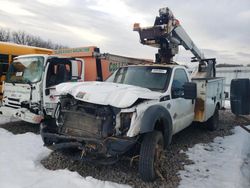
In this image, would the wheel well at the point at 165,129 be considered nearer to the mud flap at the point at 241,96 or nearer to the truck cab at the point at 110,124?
the truck cab at the point at 110,124

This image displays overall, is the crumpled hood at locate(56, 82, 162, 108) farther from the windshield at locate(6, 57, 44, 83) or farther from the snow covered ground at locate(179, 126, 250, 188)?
the windshield at locate(6, 57, 44, 83)

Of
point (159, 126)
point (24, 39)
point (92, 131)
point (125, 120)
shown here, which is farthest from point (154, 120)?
point (24, 39)

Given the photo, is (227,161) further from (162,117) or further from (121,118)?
(121,118)

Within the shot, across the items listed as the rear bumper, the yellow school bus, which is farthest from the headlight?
the yellow school bus

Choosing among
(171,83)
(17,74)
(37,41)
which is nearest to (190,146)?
(171,83)

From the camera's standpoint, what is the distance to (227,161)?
557 cm

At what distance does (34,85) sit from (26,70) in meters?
0.80

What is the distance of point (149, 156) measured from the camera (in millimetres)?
4199

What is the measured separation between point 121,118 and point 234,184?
80.6 inches

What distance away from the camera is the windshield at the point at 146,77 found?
18.6ft

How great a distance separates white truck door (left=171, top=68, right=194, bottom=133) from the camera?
5695mm

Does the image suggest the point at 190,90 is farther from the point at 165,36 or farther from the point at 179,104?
the point at 165,36

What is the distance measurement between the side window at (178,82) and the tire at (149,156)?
153cm

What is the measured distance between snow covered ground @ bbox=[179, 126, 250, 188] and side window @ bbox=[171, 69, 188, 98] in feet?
4.29
